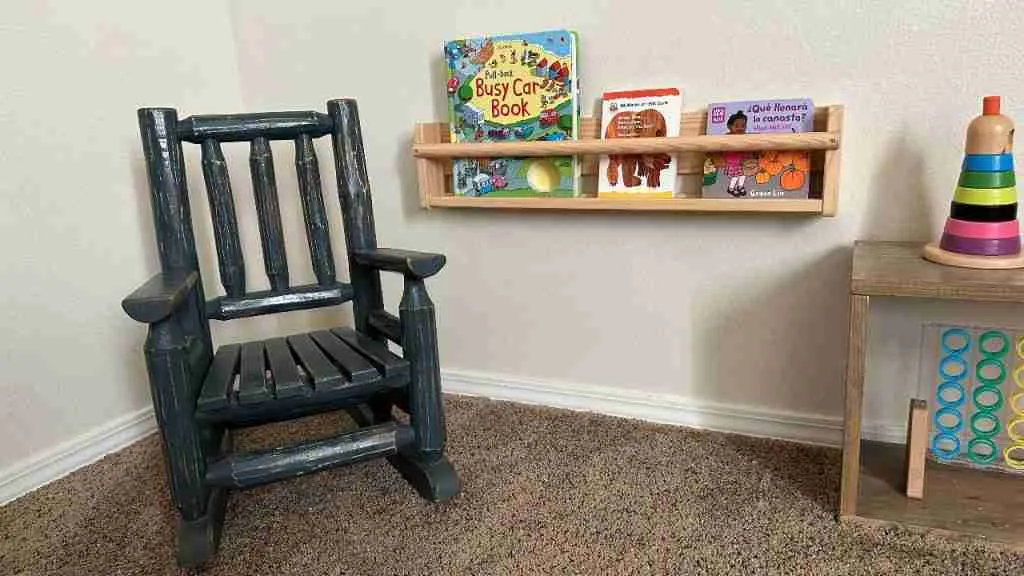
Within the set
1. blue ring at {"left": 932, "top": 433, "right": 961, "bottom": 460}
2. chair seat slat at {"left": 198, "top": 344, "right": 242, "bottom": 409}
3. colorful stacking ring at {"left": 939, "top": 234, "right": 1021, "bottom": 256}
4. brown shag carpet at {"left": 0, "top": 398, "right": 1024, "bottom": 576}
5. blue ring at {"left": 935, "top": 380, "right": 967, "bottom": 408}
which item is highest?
colorful stacking ring at {"left": 939, "top": 234, "right": 1021, "bottom": 256}

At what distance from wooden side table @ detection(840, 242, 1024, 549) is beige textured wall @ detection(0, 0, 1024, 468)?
15 centimetres

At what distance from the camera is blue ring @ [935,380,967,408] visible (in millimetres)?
1213

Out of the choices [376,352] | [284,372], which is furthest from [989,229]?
[284,372]

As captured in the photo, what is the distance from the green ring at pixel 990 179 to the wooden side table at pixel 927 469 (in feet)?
0.43

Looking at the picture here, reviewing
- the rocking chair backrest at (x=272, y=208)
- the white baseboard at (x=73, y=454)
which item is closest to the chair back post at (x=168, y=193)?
the rocking chair backrest at (x=272, y=208)

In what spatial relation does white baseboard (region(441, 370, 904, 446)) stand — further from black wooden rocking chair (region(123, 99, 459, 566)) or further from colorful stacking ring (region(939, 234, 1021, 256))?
colorful stacking ring (region(939, 234, 1021, 256))

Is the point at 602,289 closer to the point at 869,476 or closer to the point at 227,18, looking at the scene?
the point at 869,476

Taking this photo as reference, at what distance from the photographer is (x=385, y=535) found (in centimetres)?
109

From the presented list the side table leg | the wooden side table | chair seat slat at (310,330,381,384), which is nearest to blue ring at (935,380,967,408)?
the wooden side table

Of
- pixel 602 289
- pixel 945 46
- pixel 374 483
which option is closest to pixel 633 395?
pixel 602 289

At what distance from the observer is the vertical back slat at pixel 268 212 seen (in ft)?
4.25

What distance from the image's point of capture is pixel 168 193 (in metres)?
1.20

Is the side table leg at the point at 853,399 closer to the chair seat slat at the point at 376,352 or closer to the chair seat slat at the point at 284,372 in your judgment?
the chair seat slat at the point at 376,352

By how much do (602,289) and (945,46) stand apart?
740mm
